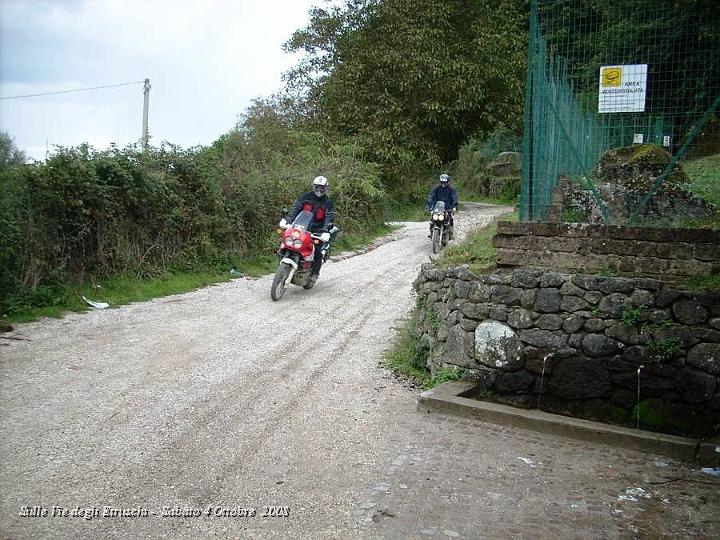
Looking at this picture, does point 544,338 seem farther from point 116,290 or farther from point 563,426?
point 116,290

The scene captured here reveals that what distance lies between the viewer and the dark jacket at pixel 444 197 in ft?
50.5

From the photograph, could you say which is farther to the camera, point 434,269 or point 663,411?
point 434,269

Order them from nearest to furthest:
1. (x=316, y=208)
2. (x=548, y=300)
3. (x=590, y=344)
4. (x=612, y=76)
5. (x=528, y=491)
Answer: (x=528, y=491), (x=590, y=344), (x=548, y=300), (x=612, y=76), (x=316, y=208)

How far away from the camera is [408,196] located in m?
27.7

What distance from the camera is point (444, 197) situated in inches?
609

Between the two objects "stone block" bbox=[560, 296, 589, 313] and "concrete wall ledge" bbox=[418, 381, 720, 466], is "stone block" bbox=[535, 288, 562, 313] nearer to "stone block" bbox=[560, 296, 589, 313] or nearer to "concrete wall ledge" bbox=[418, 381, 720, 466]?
"stone block" bbox=[560, 296, 589, 313]

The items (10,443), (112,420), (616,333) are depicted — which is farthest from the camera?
(616,333)

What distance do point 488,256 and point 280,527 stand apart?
13.3 feet

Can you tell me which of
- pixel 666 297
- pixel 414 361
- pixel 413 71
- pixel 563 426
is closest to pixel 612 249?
pixel 666 297

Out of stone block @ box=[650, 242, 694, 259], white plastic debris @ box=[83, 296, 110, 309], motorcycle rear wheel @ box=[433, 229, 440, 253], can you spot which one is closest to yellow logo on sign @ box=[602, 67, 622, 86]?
stone block @ box=[650, 242, 694, 259]

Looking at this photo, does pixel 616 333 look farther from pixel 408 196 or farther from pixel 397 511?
pixel 408 196

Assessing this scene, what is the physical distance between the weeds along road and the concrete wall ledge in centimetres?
43

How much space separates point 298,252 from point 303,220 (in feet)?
2.28

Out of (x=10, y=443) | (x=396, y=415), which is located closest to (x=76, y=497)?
(x=10, y=443)
